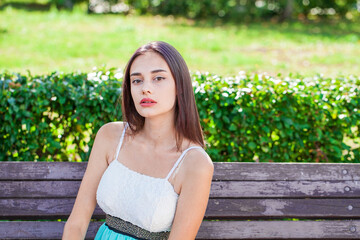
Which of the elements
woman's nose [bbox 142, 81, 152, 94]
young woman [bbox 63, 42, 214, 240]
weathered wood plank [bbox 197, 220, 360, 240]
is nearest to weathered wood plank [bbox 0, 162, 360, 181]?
weathered wood plank [bbox 197, 220, 360, 240]

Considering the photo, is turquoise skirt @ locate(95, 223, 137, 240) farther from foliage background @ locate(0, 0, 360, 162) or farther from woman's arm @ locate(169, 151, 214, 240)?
foliage background @ locate(0, 0, 360, 162)

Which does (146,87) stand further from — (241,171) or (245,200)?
(245,200)

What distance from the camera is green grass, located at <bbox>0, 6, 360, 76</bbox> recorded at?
884cm

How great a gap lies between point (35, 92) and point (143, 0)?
477 inches

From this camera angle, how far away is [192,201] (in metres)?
2.48

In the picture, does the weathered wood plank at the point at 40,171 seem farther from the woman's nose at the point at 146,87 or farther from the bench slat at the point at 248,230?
the woman's nose at the point at 146,87

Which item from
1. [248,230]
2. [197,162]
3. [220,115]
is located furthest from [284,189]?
[197,162]

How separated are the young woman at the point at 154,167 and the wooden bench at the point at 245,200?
0.42 meters

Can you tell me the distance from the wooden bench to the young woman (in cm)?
42

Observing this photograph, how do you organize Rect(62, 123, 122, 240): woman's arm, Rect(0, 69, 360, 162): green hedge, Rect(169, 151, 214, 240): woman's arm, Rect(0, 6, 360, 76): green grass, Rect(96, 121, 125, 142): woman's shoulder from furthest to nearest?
Rect(0, 6, 360, 76): green grass, Rect(0, 69, 360, 162): green hedge, Rect(96, 121, 125, 142): woman's shoulder, Rect(62, 123, 122, 240): woman's arm, Rect(169, 151, 214, 240): woman's arm

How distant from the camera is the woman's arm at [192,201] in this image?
2.47 m

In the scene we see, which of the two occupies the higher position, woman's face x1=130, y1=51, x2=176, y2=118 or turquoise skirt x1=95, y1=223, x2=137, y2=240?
woman's face x1=130, y1=51, x2=176, y2=118

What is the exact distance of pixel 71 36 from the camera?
10.9 meters

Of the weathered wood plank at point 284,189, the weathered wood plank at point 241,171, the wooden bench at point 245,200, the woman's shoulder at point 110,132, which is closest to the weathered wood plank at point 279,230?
the wooden bench at point 245,200
